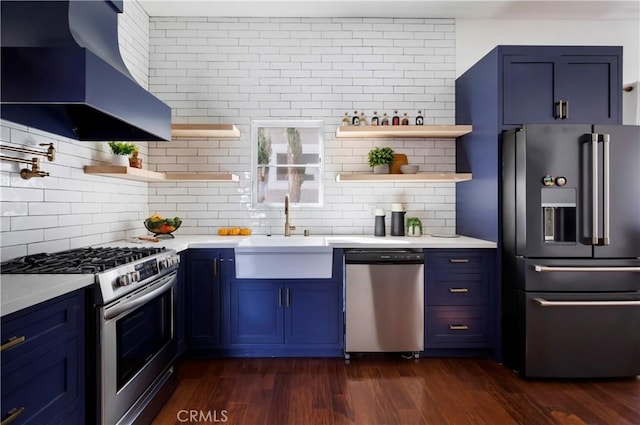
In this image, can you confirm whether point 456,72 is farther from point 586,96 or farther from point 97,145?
point 97,145

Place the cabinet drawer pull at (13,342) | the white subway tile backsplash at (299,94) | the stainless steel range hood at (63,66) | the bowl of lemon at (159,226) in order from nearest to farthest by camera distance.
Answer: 1. the cabinet drawer pull at (13,342)
2. the stainless steel range hood at (63,66)
3. the bowl of lemon at (159,226)
4. the white subway tile backsplash at (299,94)

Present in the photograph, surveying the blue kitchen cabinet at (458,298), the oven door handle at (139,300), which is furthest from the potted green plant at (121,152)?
the blue kitchen cabinet at (458,298)

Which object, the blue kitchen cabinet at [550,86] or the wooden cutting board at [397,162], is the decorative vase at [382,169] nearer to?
the wooden cutting board at [397,162]

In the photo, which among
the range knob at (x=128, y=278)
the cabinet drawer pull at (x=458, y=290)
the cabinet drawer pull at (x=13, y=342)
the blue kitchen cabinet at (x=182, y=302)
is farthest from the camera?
the cabinet drawer pull at (x=458, y=290)

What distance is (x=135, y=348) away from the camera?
6.36ft

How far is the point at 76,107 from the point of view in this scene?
219 cm

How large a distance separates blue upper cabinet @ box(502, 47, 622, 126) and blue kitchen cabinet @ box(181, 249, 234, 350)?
2588 millimetres

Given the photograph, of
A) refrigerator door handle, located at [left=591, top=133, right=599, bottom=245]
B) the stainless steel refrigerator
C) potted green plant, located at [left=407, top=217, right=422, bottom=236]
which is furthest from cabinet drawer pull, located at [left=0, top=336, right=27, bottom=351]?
refrigerator door handle, located at [left=591, top=133, right=599, bottom=245]

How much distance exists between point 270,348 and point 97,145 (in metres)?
2.06

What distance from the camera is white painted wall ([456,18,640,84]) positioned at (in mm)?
3652

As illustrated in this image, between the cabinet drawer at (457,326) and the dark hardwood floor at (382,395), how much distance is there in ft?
0.54

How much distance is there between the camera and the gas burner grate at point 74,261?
64.8 inches

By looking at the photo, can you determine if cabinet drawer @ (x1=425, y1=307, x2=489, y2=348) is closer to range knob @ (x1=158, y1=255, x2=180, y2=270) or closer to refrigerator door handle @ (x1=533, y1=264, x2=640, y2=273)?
refrigerator door handle @ (x1=533, y1=264, x2=640, y2=273)

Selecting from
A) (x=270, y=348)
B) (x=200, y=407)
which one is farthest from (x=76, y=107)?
(x=270, y=348)
